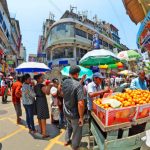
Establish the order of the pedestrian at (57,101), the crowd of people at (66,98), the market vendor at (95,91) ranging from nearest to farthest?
the crowd of people at (66,98) < the market vendor at (95,91) < the pedestrian at (57,101)

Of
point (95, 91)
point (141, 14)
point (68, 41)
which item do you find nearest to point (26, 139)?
point (95, 91)

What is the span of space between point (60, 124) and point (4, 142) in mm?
2148

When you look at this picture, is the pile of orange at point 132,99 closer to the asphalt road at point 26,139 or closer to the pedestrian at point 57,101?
the asphalt road at point 26,139

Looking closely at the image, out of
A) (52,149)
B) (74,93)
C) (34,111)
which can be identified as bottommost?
(52,149)

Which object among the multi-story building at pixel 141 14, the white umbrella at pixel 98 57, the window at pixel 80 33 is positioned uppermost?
the window at pixel 80 33

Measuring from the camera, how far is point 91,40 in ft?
159

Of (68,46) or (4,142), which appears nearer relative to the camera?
(4,142)

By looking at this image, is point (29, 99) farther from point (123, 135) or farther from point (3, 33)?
point (3, 33)

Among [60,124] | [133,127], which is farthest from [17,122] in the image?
[133,127]

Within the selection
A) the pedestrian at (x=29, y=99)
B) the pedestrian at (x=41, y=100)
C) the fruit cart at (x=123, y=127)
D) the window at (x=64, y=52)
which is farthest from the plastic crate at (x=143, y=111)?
the window at (x=64, y=52)

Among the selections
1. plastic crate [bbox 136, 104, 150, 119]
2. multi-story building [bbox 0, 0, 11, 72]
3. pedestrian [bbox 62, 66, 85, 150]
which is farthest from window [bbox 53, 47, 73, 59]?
plastic crate [bbox 136, 104, 150, 119]

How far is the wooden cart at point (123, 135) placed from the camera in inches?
166

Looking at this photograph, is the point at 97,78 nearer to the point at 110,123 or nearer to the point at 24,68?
the point at 110,123

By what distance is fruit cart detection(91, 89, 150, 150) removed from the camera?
4266 millimetres
